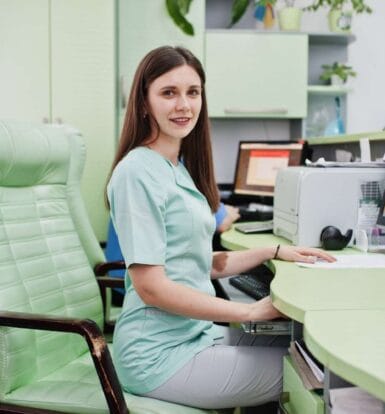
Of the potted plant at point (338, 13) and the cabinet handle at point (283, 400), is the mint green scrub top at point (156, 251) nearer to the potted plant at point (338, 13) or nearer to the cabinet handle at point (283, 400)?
the cabinet handle at point (283, 400)

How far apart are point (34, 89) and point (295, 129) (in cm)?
155

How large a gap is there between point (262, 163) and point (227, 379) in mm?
1912

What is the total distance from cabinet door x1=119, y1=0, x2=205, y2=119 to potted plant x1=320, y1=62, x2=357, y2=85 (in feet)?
2.61

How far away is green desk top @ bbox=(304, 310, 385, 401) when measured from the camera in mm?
817

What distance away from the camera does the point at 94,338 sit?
1296 millimetres

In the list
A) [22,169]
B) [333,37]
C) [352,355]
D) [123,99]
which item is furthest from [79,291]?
[333,37]

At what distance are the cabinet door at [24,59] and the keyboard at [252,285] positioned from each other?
5.84 ft

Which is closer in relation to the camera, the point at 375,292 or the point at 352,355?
the point at 352,355

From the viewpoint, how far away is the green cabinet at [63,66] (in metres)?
3.31

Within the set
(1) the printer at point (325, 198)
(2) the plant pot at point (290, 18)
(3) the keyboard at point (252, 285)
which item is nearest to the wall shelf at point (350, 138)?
(1) the printer at point (325, 198)

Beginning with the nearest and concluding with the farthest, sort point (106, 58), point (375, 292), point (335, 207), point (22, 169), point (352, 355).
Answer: point (352, 355)
point (375, 292)
point (22, 169)
point (335, 207)
point (106, 58)

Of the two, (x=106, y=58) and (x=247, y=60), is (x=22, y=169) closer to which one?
(x=106, y=58)

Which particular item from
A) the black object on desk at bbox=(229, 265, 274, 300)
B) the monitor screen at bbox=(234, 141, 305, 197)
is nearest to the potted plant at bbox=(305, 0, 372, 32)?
the monitor screen at bbox=(234, 141, 305, 197)

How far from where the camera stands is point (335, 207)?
74.9 inches
